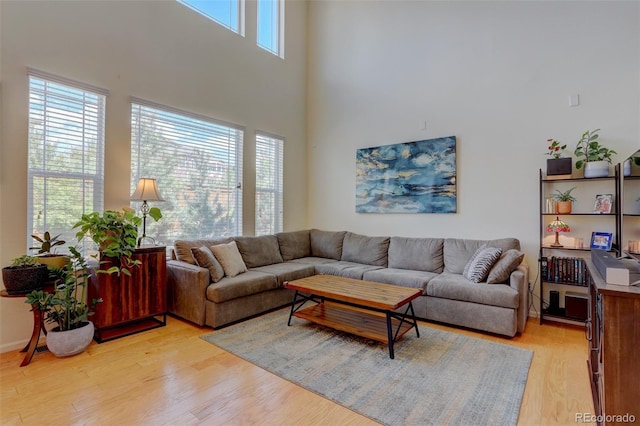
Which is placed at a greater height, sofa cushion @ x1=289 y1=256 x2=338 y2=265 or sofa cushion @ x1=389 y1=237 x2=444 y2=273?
sofa cushion @ x1=389 y1=237 x2=444 y2=273

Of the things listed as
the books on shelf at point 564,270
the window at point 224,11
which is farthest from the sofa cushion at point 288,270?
the window at point 224,11

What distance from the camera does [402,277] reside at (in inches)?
140

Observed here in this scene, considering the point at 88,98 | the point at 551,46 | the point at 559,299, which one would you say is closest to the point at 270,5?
the point at 88,98

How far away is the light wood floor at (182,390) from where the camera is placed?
Answer: 5.91ft

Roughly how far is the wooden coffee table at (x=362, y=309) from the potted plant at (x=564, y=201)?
1830 millimetres

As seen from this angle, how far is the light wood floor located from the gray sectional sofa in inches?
17.0

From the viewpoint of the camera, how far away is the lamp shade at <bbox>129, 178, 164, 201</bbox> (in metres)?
3.16

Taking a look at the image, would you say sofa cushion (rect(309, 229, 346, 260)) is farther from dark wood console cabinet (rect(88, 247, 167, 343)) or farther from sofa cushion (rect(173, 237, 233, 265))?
dark wood console cabinet (rect(88, 247, 167, 343))

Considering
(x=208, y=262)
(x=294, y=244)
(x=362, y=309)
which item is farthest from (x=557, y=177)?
(x=208, y=262)

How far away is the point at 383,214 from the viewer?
4.70 metres

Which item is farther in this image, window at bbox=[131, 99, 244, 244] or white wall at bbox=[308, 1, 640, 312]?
window at bbox=[131, 99, 244, 244]

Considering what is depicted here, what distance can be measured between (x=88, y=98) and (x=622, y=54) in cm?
536

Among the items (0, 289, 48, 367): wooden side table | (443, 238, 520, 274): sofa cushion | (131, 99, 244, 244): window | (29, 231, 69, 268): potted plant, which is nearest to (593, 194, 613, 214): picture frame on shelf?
(443, 238, 520, 274): sofa cushion

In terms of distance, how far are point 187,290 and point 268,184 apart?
7.18ft
